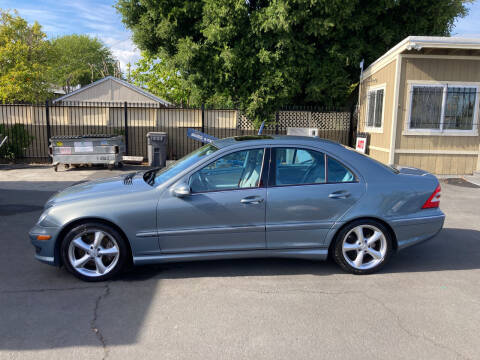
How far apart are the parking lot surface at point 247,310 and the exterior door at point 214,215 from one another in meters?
0.43

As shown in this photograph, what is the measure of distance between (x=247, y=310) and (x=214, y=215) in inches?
41.3

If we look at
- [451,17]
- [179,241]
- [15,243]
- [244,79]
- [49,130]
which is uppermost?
[451,17]

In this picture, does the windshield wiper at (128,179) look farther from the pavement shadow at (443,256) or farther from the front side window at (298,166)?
the pavement shadow at (443,256)

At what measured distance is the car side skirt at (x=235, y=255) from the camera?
13.9ft

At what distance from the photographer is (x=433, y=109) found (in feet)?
36.9

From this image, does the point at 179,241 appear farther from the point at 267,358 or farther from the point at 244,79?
the point at 244,79

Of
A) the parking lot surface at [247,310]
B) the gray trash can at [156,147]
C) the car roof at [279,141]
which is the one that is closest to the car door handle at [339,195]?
the car roof at [279,141]

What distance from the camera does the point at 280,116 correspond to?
14633 mm

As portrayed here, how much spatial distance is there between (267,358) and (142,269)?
220 cm

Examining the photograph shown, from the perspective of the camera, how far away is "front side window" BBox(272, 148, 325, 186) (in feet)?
14.4

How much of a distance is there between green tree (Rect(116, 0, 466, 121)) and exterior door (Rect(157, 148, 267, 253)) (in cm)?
988

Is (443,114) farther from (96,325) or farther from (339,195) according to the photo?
(96,325)

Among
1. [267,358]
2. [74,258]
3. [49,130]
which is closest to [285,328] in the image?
[267,358]

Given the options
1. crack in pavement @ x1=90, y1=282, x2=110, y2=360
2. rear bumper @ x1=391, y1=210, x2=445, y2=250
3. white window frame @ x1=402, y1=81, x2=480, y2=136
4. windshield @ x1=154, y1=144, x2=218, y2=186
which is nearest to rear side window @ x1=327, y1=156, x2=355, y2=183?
rear bumper @ x1=391, y1=210, x2=445, y2=250
